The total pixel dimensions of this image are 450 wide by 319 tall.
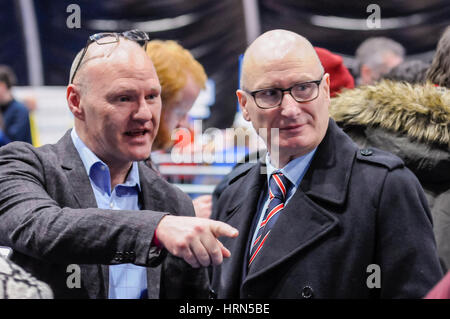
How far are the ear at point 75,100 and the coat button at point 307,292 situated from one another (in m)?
0.81

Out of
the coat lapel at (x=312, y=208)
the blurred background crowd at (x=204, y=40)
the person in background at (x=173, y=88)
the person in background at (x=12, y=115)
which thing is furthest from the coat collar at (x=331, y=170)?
the person in background at (x=12, y=115)

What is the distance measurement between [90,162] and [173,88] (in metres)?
1.02

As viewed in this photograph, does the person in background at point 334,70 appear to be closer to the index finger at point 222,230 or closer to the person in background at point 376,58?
the person in background at point 376,58

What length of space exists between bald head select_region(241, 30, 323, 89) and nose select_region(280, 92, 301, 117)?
0.37 ft

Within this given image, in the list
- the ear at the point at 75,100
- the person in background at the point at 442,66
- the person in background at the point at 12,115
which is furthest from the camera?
the person in background at the point at 12,115

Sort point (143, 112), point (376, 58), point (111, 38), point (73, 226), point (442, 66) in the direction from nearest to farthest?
1. point (73, 226)
2. point (143, 112)
3. point (111, 38)
4. point (442, 66)
5. point (376, 58)

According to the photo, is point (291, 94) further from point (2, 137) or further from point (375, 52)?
point (2, 137)

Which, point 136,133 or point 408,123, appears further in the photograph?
point 408,123

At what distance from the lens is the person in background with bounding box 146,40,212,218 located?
256cm

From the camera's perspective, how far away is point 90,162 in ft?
5.34

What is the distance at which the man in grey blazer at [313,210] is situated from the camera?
159 centimetres

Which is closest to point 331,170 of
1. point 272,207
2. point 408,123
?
Answer: point 272,207

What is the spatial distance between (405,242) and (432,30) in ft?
20.2
